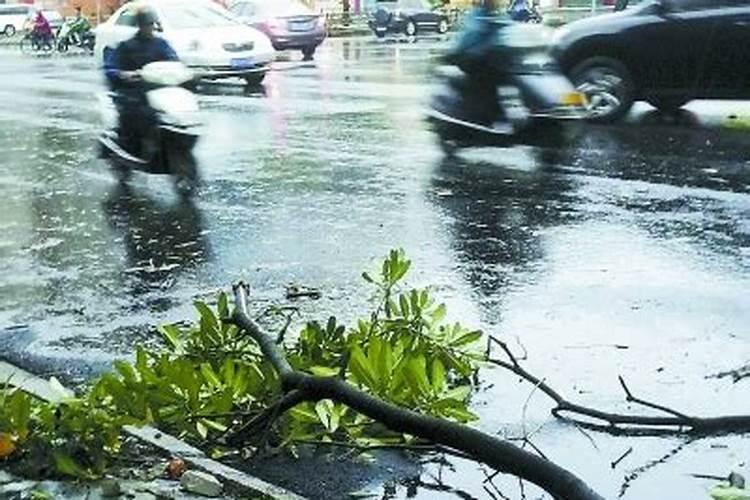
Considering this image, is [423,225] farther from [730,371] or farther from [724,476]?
[724,476]

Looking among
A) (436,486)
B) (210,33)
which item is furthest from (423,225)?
(210,33)

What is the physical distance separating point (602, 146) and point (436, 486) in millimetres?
8995

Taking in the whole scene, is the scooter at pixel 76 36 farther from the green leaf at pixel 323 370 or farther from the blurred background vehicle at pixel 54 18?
the green leaf at pixel 323 370

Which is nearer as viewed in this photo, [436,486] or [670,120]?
[436,486]

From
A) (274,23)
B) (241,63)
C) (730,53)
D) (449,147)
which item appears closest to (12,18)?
(274,23)

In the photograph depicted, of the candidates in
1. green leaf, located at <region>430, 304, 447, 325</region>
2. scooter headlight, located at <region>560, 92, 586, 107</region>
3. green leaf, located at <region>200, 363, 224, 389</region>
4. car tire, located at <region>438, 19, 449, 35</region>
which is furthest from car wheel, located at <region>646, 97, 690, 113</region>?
car tire, located at <region>438, 19, 449, 35</region>

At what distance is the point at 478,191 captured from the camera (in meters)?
10.7

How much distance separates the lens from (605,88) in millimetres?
14805

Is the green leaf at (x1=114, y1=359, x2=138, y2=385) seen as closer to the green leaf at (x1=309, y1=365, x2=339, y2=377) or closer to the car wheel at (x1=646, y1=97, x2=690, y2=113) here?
the green leaf at (x1=309, y1=365, x2=339, y2=377)

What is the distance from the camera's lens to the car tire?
131 feet

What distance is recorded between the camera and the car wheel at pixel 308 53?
1191 inches

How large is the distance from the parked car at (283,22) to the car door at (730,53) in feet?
54.4

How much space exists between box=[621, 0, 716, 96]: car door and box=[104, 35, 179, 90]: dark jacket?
5809 millimetres

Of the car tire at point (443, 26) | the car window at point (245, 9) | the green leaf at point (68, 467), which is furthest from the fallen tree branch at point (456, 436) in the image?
the car tire at point (443, 26)
